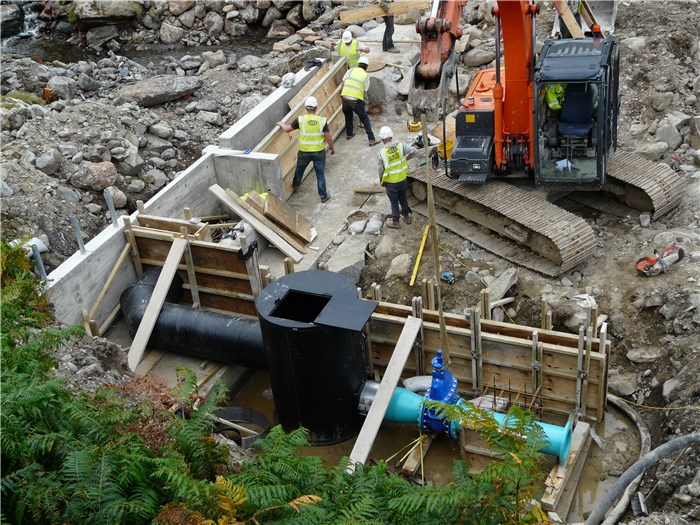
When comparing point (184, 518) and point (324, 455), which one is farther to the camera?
point (324, 455)

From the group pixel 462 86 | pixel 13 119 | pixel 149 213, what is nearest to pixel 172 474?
pixel 149 213

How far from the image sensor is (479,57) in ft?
56.1

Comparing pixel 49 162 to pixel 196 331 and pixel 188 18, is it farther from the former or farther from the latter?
pixel 188 18

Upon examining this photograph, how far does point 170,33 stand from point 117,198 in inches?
478

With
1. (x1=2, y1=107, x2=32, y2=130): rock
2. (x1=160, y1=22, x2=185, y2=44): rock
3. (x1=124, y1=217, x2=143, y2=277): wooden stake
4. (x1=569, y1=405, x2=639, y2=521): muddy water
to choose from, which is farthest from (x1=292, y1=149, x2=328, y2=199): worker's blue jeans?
(x1=160, y1=22, x2=185, y2=44): rock

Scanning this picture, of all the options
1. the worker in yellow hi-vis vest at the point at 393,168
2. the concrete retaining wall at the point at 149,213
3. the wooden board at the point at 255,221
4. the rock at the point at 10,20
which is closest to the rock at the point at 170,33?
the rock at the point at 10,20

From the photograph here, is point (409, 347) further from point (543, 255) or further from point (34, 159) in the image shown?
point (34, 159)

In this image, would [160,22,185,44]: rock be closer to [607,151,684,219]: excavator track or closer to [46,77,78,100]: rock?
[46,77,78,100]: rock

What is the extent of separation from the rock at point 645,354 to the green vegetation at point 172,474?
3608 millimetres

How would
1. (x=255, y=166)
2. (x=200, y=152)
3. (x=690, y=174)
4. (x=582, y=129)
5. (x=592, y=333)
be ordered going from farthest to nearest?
(x=200, y=152), (x=255, y=166), (x=690, y=174), (x=582, y=129), (x=592, y=333)

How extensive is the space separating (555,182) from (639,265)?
178 cm

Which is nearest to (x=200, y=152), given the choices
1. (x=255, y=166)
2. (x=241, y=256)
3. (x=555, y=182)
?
(x=255, y=166)

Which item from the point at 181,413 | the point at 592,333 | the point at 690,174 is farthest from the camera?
the point at 690,174

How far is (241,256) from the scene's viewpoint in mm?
11133
